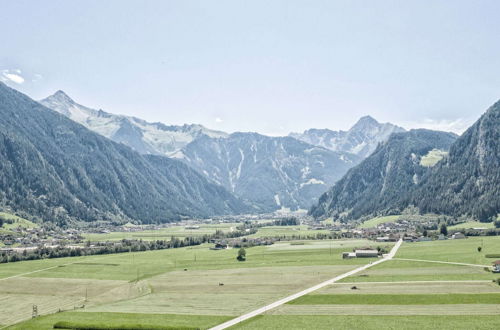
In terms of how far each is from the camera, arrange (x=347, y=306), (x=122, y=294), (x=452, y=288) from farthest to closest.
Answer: (x=122, y=294) < (x=452, y=288) < (x=347, y=306)

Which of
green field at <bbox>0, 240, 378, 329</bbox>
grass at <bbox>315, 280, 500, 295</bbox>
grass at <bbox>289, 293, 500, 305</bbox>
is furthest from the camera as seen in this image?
green field at <bbox>0, 240, 378, 329</bbox>

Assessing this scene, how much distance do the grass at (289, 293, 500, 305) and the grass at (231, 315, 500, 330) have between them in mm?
10961

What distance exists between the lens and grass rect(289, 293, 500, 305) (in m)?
91.1

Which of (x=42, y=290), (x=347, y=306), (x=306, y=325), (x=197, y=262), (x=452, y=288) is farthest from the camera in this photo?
(x=197, y=262)

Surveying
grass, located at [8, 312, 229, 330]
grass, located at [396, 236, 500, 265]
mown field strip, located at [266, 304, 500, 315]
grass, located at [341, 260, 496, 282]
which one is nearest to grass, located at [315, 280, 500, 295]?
grass, located at [341, 260, 496, 282]

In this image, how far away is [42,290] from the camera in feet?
436

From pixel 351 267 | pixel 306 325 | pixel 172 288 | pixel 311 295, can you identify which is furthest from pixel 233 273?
pixel 306 325

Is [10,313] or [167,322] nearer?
[167,322]

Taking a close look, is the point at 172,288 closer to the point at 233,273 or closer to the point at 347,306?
the point at 233,273

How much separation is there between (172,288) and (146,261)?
66551mm

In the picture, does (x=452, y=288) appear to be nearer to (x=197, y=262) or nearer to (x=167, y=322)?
(x=167, y=322)

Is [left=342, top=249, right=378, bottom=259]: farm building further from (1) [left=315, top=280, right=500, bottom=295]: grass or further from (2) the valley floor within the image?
(1) [left=315, top=280, right=500, bottom=295]: grass

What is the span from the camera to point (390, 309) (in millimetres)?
89000

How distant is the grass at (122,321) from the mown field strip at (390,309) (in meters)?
13.6
